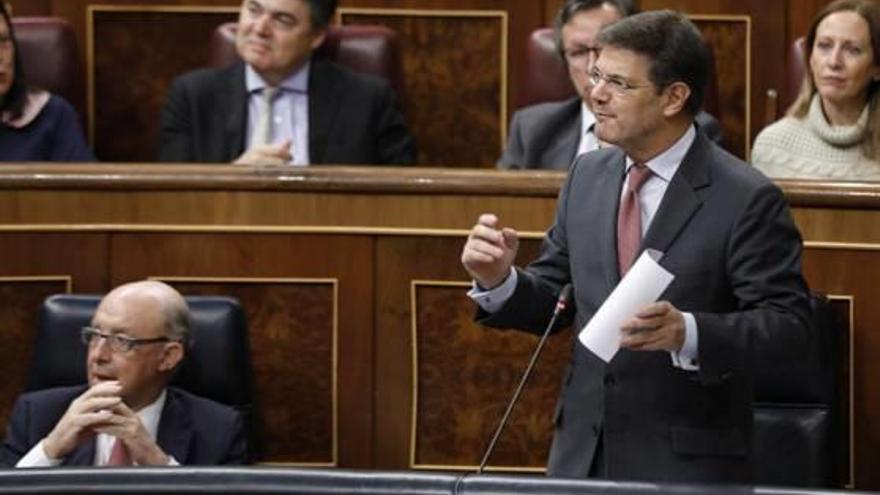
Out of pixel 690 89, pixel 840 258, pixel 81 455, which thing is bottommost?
pixel 81 455

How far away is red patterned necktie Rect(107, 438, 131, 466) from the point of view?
8.16 feet

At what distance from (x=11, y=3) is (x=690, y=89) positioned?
1871mm

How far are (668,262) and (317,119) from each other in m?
1.27

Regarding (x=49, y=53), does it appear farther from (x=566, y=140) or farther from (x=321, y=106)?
(x=566, y=140)

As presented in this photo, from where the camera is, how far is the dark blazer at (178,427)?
2.57 metres

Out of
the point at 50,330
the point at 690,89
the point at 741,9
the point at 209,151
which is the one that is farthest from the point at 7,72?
the point at 690,89

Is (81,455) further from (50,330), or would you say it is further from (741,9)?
(741,9)

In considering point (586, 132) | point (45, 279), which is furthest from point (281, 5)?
point (45, 279)

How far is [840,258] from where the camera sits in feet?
8.94

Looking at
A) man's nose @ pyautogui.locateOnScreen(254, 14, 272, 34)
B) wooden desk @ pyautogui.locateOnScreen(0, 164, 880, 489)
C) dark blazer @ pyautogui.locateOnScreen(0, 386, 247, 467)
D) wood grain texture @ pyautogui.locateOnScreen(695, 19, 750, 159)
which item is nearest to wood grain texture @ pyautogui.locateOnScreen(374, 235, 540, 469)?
wooden desk @ pyautogui.locateOnScreen(0, 164, 880, 489)

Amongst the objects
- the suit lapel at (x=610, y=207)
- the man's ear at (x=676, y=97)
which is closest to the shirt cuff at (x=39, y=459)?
the suit lapel at (x=610, y=207)

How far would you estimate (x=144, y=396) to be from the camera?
260 centimetres

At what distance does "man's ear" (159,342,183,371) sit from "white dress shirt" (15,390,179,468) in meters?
0.04

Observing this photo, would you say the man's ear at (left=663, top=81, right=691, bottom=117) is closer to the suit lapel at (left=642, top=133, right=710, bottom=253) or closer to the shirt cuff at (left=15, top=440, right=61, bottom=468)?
the suit lapel at (left=642, top=133, right=710, bottom=253)
